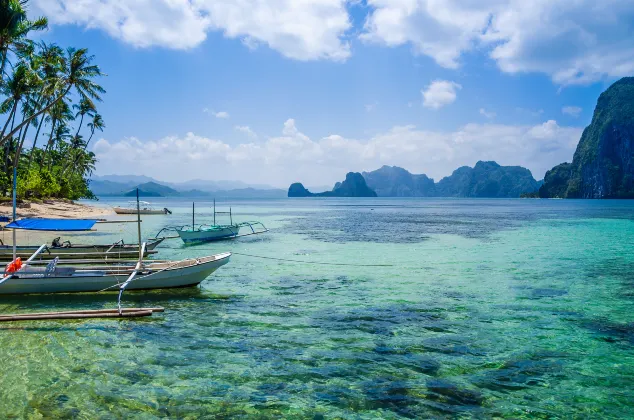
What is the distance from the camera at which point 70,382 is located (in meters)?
9.34

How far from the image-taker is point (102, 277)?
16.6 meters

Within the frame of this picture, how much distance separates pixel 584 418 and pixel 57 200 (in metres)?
75.6

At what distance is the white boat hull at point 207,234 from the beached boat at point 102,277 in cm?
1932

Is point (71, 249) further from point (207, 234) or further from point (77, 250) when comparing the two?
point (207, 234)

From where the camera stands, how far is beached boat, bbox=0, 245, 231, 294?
640 inches

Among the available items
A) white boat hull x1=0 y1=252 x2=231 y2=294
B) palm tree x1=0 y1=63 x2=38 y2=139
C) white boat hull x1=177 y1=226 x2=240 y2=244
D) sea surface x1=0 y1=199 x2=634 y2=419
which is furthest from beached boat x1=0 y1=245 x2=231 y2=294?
palm tree x1=0 y1=63 x2=38 y2=139

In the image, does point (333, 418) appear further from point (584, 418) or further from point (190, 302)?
point (190, 302)

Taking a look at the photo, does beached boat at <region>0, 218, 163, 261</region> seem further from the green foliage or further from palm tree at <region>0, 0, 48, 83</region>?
the green foliage

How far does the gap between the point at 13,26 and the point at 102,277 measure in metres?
27.5

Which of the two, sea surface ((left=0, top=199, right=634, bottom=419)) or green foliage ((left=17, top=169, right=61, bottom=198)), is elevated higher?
green foliage ((left=17, top=169, right=61, bottom=198))

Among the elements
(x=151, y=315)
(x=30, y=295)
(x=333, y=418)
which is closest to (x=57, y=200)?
(x=30, y=295)

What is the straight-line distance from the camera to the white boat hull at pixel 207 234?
37500mm

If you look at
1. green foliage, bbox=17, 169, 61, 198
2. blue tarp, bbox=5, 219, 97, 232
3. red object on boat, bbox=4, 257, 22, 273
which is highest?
green foliage, bbox=17, 169, 61, 198

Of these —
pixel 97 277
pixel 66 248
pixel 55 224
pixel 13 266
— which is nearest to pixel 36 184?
pixel 66 248
